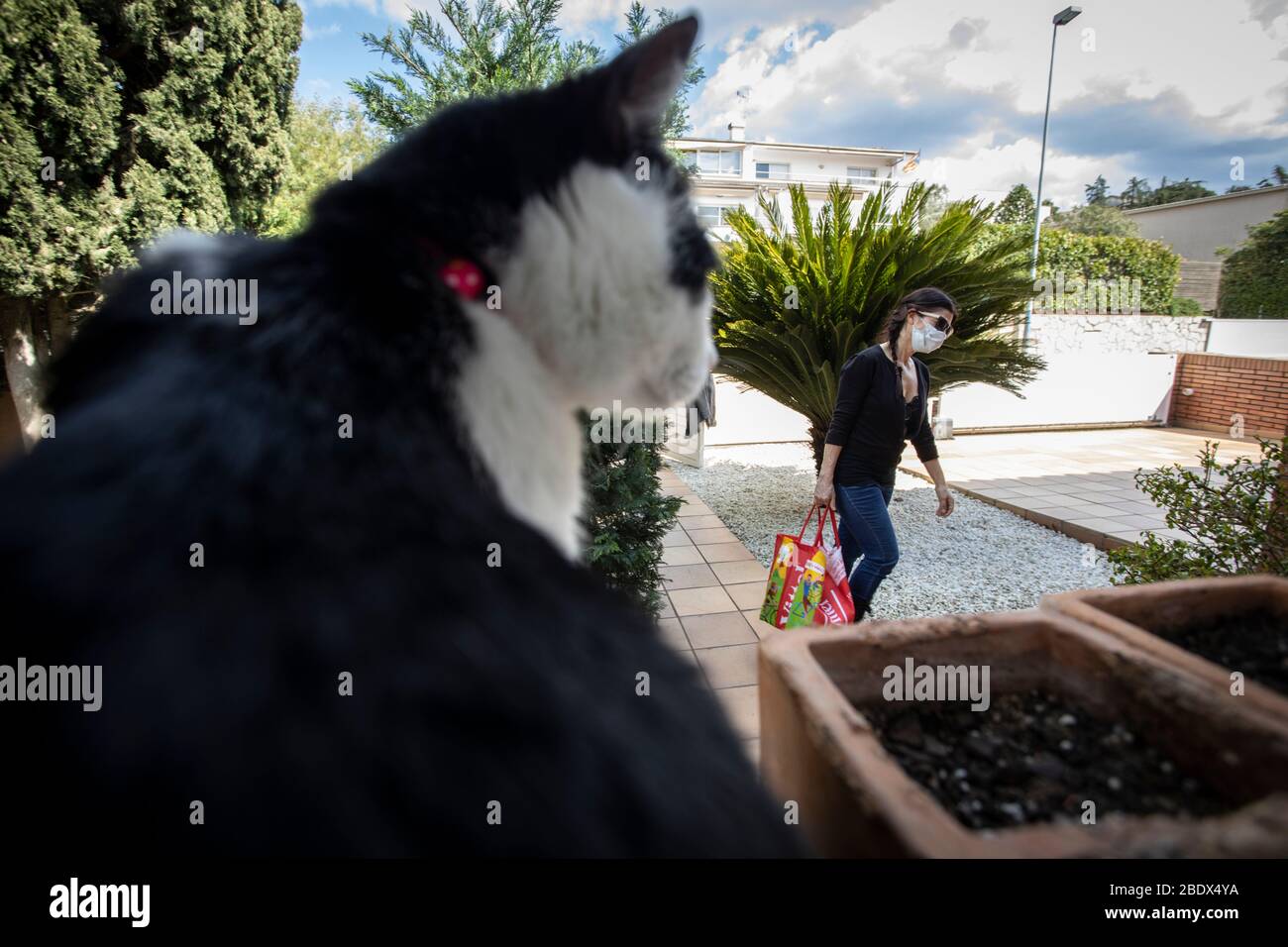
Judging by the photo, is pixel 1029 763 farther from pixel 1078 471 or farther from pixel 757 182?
pixel 757 182

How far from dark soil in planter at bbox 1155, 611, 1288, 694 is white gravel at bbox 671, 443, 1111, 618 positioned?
2.95 metres

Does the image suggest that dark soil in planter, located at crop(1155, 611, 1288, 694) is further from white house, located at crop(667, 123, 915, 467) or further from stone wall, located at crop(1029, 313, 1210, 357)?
stone wall, located at crop(1029, 313, 1210, 357)

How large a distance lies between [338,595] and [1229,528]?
3.17 meters

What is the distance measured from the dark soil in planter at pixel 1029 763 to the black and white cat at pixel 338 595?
54 cm

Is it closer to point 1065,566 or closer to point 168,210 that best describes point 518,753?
point 1065,566

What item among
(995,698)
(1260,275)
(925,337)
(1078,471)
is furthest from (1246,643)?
(1260,275)

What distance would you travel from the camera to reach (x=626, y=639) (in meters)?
0.62

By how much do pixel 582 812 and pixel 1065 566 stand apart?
230 inches

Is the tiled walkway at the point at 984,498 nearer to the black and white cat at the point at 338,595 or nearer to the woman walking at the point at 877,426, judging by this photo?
the black and white cat at the point at 338,595

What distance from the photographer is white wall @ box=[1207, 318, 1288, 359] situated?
11.4m

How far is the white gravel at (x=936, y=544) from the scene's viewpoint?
441cm

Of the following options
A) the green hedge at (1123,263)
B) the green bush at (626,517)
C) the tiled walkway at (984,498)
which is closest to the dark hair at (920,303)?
the green bush at (626,517)

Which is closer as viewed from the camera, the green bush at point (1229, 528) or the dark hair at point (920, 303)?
the green bush at point (1229, 528)
